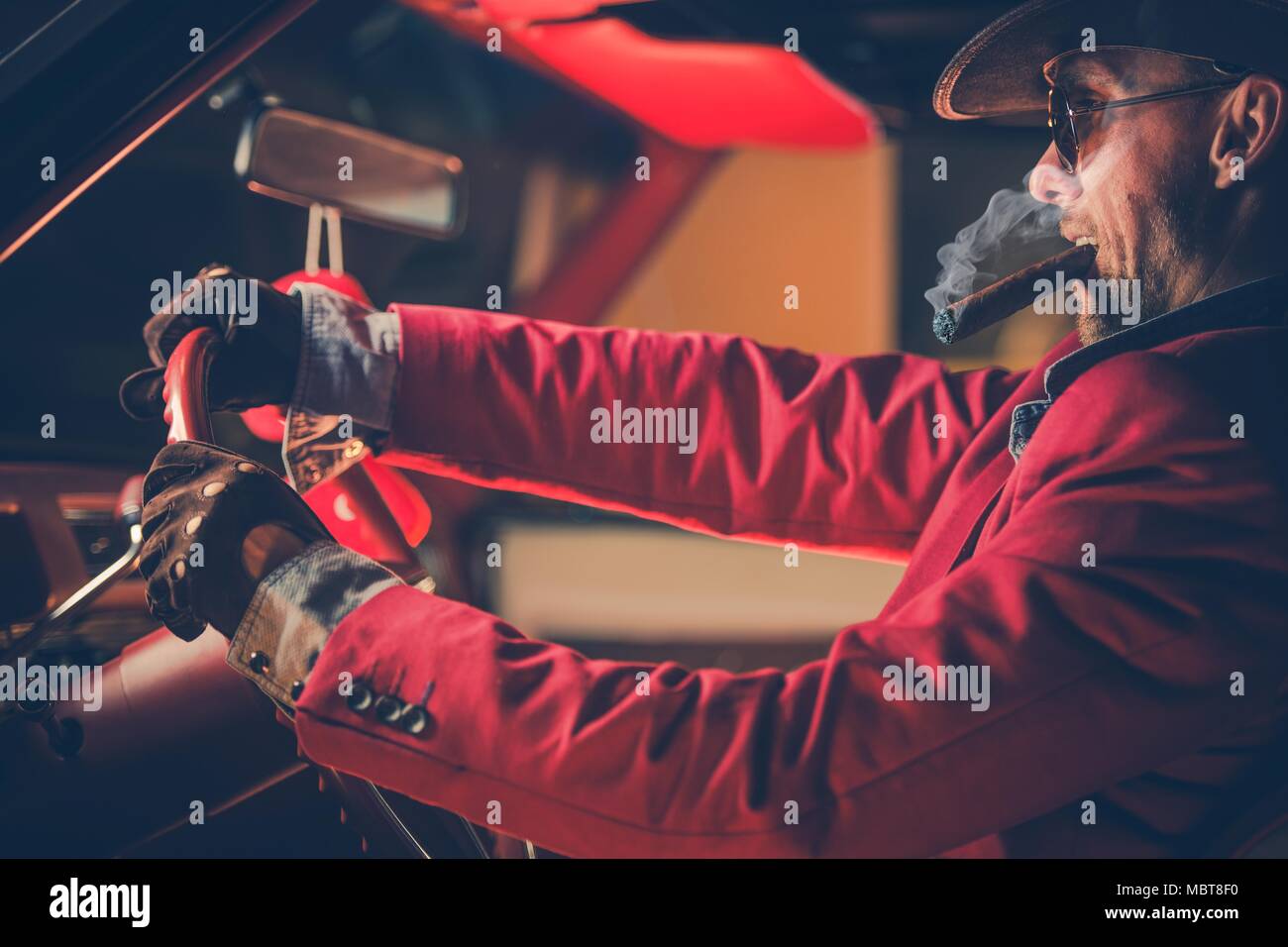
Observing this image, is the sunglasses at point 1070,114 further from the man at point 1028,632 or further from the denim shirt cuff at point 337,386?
the denim shirt cuff at point 337,386

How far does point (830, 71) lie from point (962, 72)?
991mm

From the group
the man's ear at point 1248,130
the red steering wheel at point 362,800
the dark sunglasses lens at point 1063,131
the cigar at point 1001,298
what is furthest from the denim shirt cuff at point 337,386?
the man's ear at point 1248,130

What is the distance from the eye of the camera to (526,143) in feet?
11.2

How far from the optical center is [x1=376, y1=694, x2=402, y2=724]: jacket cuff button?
89cm

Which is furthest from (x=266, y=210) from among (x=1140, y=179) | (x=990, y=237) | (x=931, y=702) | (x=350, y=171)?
(x=931, y=702)

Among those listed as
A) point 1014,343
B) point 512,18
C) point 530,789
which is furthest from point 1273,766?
point 1014,343

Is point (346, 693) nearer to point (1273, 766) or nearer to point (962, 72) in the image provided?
point (1273, 766)

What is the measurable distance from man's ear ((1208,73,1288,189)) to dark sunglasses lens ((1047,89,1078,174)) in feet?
0.44

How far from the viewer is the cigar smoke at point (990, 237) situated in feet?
4.08

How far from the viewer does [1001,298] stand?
1120mm

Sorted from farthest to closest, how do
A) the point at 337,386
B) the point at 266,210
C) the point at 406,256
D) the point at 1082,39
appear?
the point at 406,256 < the point at 266,210 < the point at 337,386 < the point at 1082,39

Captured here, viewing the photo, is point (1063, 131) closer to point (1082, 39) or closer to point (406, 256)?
point (1082, 39)

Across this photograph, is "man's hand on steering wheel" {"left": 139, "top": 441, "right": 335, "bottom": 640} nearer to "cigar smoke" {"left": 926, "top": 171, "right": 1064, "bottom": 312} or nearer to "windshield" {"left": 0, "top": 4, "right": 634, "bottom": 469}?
"windshield" {"left": 0, "top": 4, "right": 634, "bottom": 469}

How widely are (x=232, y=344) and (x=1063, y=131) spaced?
880mm
